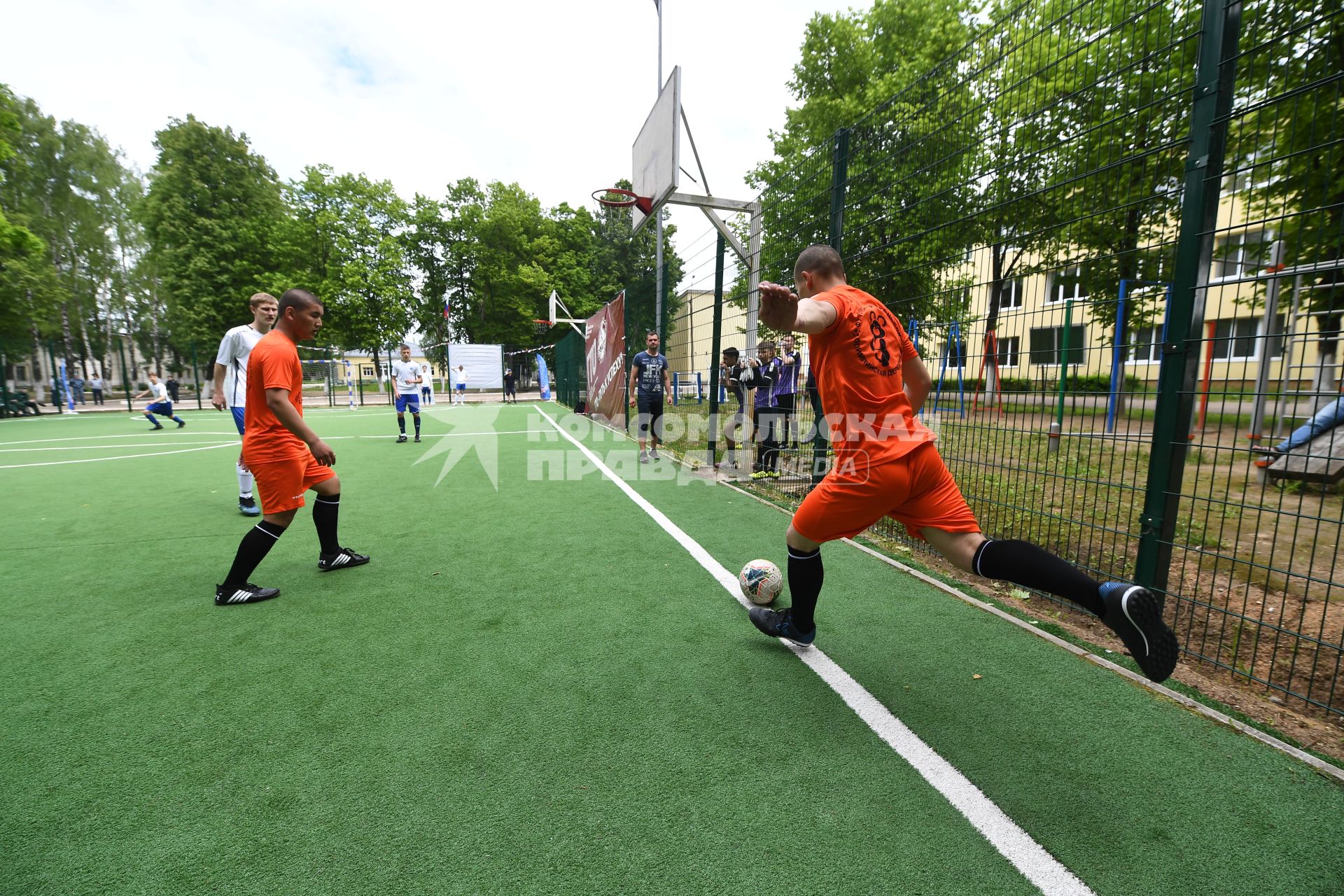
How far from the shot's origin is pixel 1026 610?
3350 mm

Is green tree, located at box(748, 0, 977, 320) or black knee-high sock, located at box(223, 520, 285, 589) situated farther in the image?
green tree, located at box(748, 0, 977, 320)

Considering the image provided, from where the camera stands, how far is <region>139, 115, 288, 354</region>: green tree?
1277 inches

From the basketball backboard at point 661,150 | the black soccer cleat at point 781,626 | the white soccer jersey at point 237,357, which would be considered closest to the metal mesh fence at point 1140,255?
the black soccer cleat at point 781,626

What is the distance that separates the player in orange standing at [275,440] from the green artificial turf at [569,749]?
25cm

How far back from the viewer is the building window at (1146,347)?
2.74m

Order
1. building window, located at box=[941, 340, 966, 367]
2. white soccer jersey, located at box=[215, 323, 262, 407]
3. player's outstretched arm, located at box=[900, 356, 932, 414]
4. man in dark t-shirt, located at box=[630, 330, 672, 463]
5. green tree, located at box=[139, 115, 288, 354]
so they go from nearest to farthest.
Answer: player's outstretched arm, located at box=[900, 356, 932, 414] < building window, located at box=[941, 340, 966, 367] < white soccer jersey, located at box=[215, 323, 262, 407] < man in dark t-shirt, located at box=[630, 330, 672, 463] < green tree, located at box=[139, 115, 288, 354]

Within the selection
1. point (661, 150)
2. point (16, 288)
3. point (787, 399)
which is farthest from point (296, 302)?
point (16, 288)

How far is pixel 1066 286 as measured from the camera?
346 cm

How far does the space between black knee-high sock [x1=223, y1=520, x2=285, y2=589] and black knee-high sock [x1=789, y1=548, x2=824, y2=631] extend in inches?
124

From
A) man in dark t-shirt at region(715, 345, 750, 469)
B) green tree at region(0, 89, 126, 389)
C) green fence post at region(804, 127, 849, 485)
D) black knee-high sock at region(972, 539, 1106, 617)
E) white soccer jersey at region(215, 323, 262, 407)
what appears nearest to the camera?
black knee-high sock at region(972, 539, 1106, 617)

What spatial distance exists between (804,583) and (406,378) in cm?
1156

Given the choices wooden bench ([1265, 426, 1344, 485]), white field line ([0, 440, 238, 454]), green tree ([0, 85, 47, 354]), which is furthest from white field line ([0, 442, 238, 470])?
green tree ([0, 85, 47, 354])

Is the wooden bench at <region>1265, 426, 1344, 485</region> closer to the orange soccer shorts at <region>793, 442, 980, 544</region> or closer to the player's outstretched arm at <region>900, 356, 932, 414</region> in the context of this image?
the player's outstretched arm at <region>900, 356, 932, 414</region>

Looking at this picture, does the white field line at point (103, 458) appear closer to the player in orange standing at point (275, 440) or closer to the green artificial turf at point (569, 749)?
the green artificial turf at point (569, 749)
